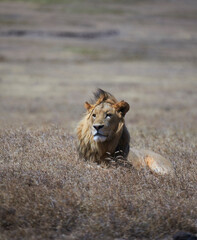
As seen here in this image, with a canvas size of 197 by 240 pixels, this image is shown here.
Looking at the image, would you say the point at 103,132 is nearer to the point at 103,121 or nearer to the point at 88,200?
the point at 103,121

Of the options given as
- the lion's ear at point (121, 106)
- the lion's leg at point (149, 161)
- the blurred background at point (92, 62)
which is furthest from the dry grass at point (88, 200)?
the blurred background at point (92, 62)

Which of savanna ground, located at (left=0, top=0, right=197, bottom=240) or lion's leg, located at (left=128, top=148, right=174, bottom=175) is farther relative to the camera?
lion's leg, located at (left=128, top=148, right=174, bottom=175)

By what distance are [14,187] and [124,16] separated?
78.7 meters

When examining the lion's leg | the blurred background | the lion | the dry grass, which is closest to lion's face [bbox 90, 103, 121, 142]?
the lion

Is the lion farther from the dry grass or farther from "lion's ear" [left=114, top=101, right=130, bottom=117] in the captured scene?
the dry grass

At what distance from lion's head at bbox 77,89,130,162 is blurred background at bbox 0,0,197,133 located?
7.04ft

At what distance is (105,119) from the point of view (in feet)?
20.7

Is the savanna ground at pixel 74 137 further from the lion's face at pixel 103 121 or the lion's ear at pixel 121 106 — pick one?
the lion's ear at pixel 121 106

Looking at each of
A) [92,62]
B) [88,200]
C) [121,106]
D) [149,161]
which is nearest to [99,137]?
[121,106]

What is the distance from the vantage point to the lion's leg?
629 cm

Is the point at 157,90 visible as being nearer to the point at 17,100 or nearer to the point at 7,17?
the point at 17,100

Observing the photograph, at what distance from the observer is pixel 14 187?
503 centimetres

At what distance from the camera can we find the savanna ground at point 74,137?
15.4 feet

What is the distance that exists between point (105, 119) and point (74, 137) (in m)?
1.46
